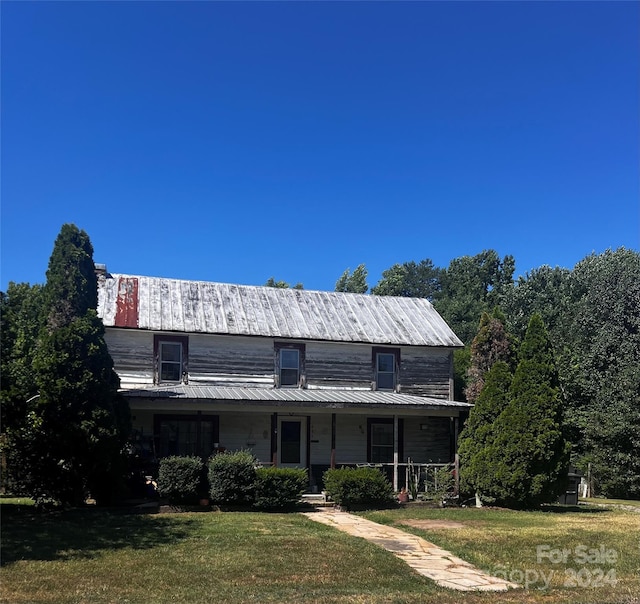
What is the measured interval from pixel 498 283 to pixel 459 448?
3354 cm

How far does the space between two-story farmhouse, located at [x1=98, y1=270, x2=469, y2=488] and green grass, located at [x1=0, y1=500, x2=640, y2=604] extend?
5.24 metres

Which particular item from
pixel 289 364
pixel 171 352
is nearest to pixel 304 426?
pixel 289 364

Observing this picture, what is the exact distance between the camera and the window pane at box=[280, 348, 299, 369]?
22.3 m

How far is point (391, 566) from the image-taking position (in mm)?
10133

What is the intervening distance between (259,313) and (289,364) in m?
2.19

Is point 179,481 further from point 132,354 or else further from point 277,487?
point 132,354

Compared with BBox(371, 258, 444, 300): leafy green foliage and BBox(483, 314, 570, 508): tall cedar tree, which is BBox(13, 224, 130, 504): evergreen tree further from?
BBox(371, 258, 444, 300): leafy green foliage

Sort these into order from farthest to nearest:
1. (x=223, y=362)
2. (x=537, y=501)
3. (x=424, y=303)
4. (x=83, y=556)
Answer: (x=424, y=303)
(x=223, y=362)
(x=537, y=501)
(x=83, y=556)

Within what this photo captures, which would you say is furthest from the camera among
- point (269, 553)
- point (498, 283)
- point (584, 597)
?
point (498, 283)

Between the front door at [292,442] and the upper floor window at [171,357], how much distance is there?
144 inches

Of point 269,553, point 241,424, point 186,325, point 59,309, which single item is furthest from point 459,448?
point 59,309

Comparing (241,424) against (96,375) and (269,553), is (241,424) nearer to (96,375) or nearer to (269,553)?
(96,375)

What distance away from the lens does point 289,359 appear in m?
22.4

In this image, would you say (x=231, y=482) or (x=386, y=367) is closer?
(x=231, y=482)
